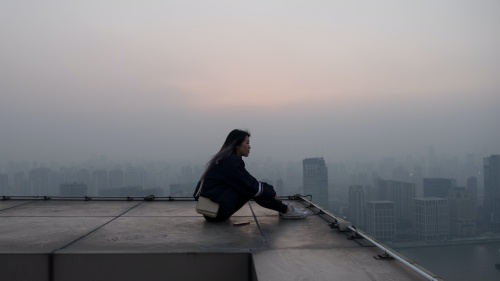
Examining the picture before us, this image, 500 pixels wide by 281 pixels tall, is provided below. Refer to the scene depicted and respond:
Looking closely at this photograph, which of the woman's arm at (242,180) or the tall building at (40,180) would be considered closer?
the woman's arm at (242,180)

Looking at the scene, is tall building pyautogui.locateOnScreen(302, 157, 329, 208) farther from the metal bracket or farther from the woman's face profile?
the metal bracket

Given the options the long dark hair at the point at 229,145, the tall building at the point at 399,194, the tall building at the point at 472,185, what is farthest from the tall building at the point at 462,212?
the long dark hair at the point at 229,145

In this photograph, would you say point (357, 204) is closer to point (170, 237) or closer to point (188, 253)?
point (170, 237)

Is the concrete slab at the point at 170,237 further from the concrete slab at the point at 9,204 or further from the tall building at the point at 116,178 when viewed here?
the tall building at the point at 116,178

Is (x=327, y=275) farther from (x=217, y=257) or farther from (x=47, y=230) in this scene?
(x=47, y=230)

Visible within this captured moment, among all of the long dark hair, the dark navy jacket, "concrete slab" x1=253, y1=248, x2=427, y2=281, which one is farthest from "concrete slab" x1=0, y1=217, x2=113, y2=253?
"concrete slab" x1=253, y1=248, x2=427, y2=281

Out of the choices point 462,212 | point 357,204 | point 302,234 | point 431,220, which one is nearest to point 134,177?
point 357,204

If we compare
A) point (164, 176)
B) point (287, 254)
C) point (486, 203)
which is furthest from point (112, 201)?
point (486, 203)
